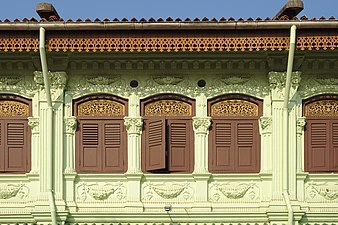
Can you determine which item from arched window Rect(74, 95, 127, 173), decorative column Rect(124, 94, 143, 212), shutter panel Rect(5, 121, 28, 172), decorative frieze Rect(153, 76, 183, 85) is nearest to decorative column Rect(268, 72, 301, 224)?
decorative frieze Rect(153, 76, 183, 85)

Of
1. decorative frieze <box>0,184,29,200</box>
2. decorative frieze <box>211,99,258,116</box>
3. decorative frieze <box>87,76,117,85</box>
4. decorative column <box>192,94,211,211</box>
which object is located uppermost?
decorative frieze <box>87,76,117,85</box>

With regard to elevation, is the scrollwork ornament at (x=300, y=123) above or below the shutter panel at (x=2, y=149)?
above

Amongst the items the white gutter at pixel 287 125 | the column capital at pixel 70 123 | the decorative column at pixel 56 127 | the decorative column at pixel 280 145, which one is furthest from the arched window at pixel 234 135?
the decorative column at pixel 56 127

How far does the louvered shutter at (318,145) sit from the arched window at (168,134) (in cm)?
253

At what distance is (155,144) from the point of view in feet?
77.2

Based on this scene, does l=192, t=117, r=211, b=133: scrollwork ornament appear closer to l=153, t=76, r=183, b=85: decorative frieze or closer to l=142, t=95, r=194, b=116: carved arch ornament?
l=142, t=95, r=194, b=116: carved arch ornament

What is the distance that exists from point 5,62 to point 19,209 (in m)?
3.16

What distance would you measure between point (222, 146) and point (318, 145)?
2.06 m

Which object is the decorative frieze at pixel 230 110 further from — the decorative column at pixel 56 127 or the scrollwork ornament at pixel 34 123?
the scrollwork ornament at pixel 34 123

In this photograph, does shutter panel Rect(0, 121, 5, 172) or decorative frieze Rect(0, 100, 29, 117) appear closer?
shutter panel Rect(0, 121, 5, 172)

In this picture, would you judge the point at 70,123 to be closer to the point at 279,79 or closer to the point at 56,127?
the point at 56,127

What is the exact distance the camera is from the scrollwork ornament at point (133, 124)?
23.6 meters

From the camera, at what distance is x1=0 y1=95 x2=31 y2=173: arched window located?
23516 millimetres

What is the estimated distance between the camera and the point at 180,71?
23.8m
